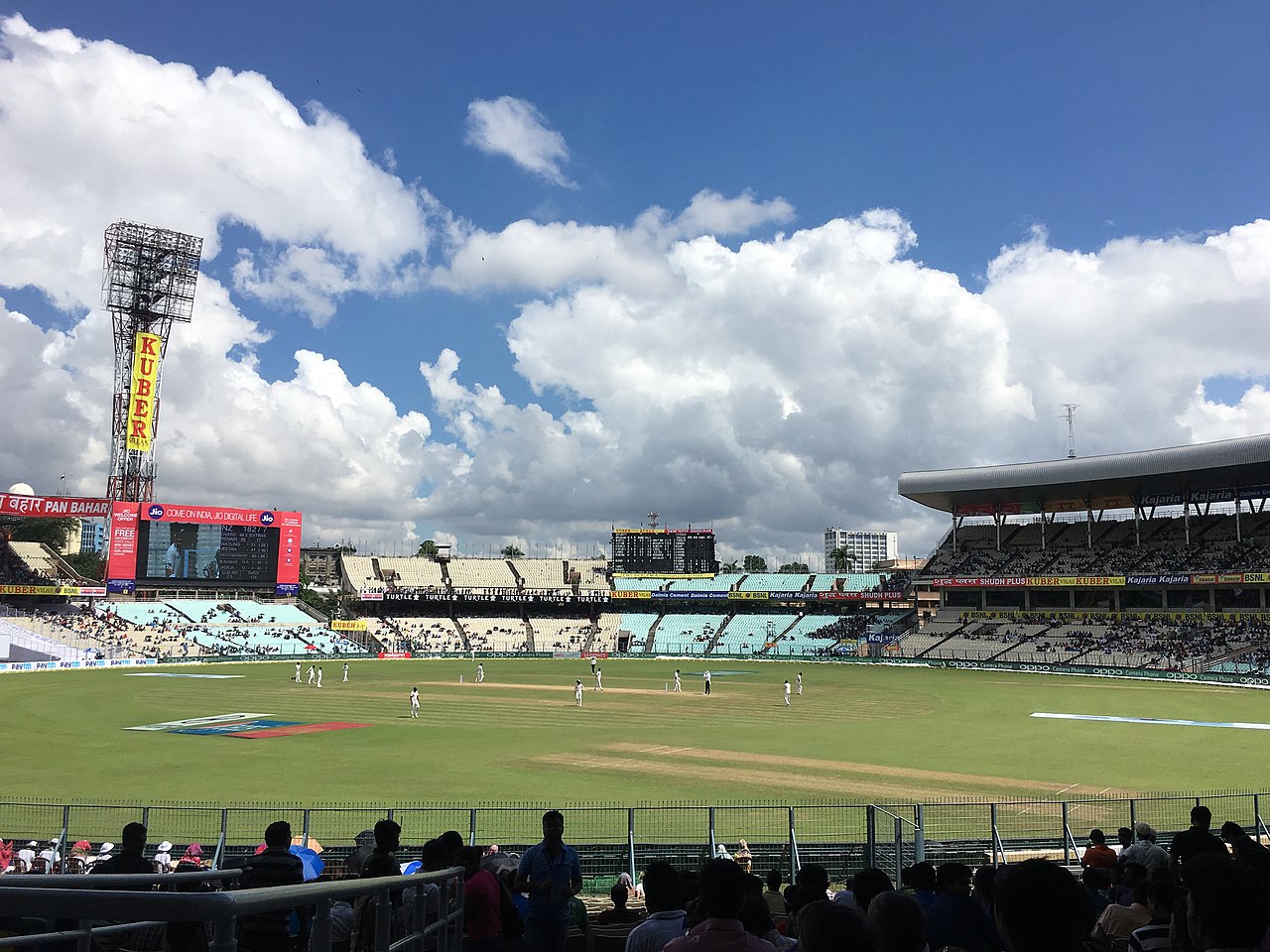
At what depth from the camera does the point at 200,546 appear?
80.8 metres

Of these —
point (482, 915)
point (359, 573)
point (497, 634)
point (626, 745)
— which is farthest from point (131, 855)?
point (359, 573)

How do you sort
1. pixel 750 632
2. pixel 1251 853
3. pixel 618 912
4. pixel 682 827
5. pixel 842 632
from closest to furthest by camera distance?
pixel 1251 853, pixel 618 912, pixel 682 827, pixel 842 632, pixel 750 632

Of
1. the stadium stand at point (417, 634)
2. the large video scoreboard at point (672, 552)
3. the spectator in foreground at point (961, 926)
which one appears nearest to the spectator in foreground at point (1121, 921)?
the spectator in foreground at point (961, 926)

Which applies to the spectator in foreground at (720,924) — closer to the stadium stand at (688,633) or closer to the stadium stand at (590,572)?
the stadium stand at (688,633)

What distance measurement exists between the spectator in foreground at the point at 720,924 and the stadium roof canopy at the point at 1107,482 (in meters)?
73.4

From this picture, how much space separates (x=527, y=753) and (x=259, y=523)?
64.0 m

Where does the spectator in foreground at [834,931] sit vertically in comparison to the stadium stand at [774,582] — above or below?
below

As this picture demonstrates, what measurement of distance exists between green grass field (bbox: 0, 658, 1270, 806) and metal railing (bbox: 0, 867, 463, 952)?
18.0 meters

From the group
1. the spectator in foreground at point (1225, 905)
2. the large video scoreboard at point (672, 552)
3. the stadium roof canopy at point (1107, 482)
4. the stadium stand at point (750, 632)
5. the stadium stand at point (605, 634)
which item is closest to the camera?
the spectator in foreground at point (1225, 905)

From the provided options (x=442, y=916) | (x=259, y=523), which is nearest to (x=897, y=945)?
(x=442, y=916)

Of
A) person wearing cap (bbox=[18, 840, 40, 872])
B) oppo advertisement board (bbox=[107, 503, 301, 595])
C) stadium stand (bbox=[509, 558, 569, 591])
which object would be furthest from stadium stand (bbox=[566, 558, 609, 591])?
person wearing cap (bbox=[18, 840, 40, 872])

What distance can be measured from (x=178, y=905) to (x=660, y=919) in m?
3.82

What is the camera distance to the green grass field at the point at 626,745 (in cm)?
2305

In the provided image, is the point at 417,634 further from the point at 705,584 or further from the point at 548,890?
the point at 548,890
